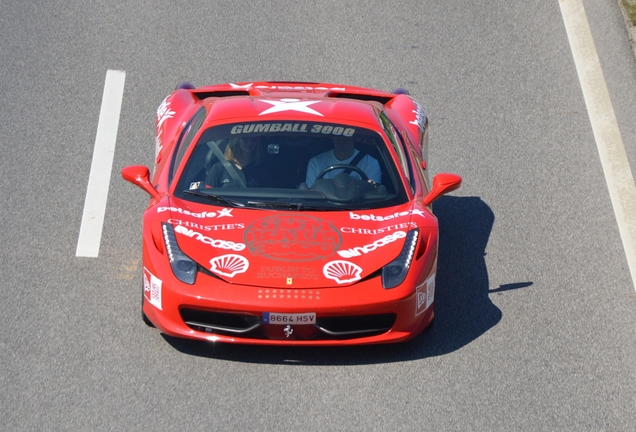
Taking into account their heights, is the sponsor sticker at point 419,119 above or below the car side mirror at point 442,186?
above

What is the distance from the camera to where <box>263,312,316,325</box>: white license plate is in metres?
5.86

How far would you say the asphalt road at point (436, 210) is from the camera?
6.01 m

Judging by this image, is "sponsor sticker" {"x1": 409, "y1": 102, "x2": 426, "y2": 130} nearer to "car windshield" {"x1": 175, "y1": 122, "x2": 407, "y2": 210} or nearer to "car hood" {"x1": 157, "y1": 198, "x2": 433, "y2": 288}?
"car windshield" {"x1": 175, "y1": 122, "x2": 407, "y2": 210}

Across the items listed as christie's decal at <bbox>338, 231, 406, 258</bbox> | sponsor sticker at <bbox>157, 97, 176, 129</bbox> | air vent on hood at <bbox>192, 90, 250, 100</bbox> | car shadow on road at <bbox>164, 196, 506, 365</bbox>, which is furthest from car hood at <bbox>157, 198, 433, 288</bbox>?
air vent on hood at <bbox>192, 90, 250, 100</bbox>

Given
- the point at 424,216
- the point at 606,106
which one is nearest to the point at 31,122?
the point at 424,216

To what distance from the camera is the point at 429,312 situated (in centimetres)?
638

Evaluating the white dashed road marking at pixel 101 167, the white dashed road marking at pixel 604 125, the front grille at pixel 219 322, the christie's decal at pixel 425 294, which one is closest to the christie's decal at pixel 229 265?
the front grille at pixel 219 322

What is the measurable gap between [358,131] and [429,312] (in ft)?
5.32

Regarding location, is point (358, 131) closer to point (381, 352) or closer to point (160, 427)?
point (381, 352)

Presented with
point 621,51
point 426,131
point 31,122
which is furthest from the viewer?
point 621,51

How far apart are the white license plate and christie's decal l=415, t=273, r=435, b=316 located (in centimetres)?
73

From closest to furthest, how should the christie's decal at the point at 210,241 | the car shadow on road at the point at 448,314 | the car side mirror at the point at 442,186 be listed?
the christie's decal at the point at 210,241 → the car shadow on road at the point at 448,314 → the car side mirror at the point at 442,186

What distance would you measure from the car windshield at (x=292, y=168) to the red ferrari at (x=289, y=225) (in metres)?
0.01

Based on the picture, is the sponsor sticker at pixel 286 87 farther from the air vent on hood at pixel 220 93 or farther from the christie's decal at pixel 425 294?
the christie's decal at pixel 425 294
